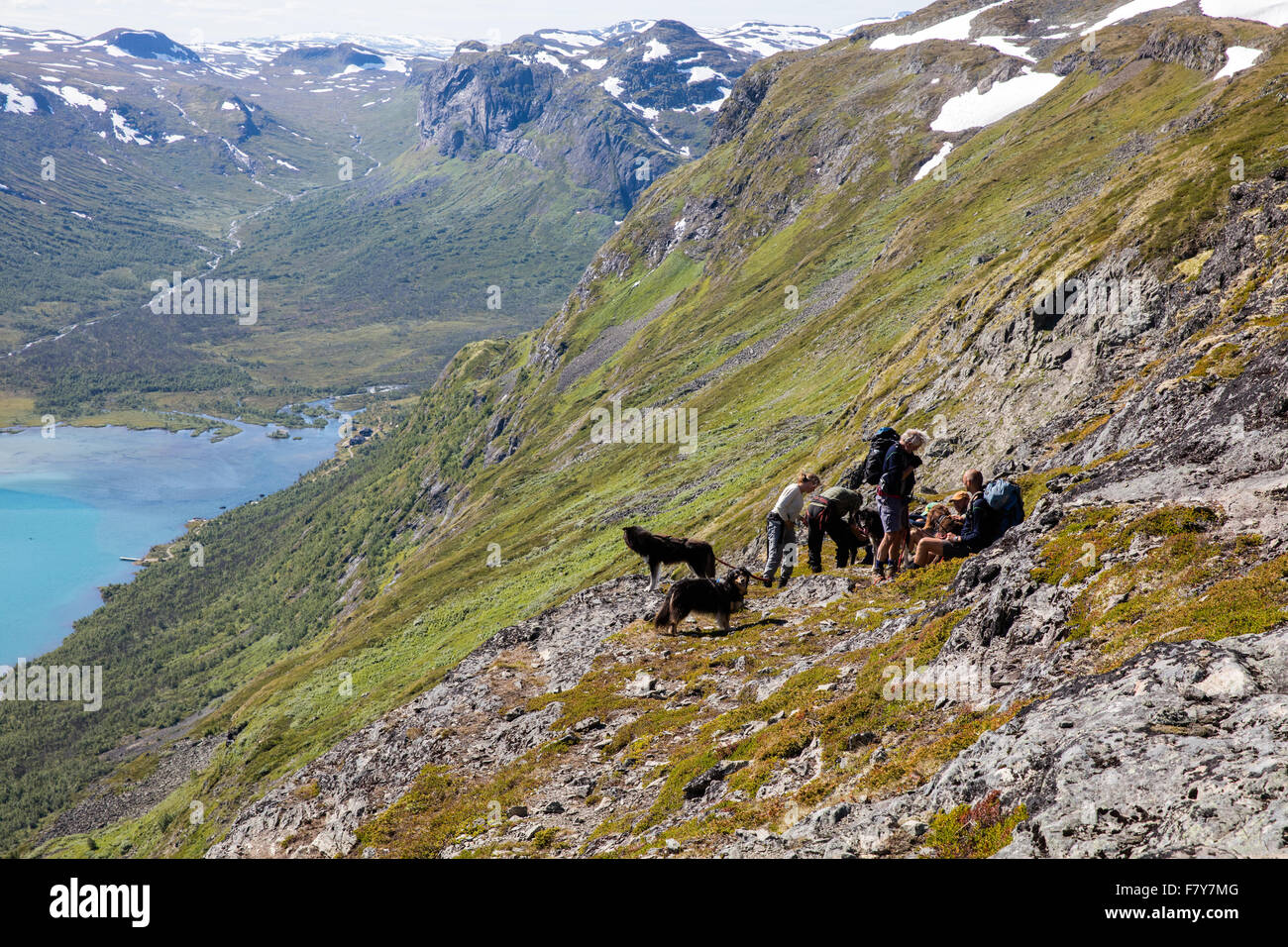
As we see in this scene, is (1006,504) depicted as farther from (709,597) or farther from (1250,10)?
(1250,10)

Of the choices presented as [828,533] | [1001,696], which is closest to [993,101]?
[828,533]

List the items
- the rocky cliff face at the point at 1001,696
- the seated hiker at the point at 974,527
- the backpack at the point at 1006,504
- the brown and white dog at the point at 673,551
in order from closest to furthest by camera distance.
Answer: the rocky cliff face at the point at 1001,696, the backpack at the point at 1006,504, the seated hiker at the point at 974,527, the brown and white dog at the point at 673,551

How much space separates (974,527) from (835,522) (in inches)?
236

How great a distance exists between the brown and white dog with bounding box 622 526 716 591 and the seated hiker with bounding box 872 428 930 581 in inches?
296

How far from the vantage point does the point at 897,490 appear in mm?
21172

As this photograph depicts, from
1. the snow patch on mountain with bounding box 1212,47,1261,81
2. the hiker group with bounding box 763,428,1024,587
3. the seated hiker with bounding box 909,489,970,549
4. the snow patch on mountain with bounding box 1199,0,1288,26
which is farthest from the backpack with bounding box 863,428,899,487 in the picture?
the snow patch on mountain with bounding box 1199,0,1288,26

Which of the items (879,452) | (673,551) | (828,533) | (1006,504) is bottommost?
(673,551)

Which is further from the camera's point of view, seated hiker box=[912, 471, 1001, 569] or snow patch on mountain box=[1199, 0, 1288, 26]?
snow patch on mountain box=[1199, 0, 1288, 26]

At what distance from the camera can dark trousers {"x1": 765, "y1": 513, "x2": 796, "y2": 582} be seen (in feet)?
86.7

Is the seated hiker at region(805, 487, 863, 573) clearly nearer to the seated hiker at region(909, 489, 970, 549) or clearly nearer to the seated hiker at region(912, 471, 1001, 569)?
the seated hiker at region(909, 489, 970, 549)

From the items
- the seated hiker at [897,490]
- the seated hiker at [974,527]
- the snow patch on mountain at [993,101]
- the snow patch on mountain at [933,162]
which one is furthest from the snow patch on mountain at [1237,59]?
the seated hiker at [974,527]

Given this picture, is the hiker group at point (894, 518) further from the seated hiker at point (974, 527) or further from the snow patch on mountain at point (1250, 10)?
the snow patch on mountain at point (1250, 10)

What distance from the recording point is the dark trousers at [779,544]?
86.7 feet

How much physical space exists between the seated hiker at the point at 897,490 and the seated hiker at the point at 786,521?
11.2ft
